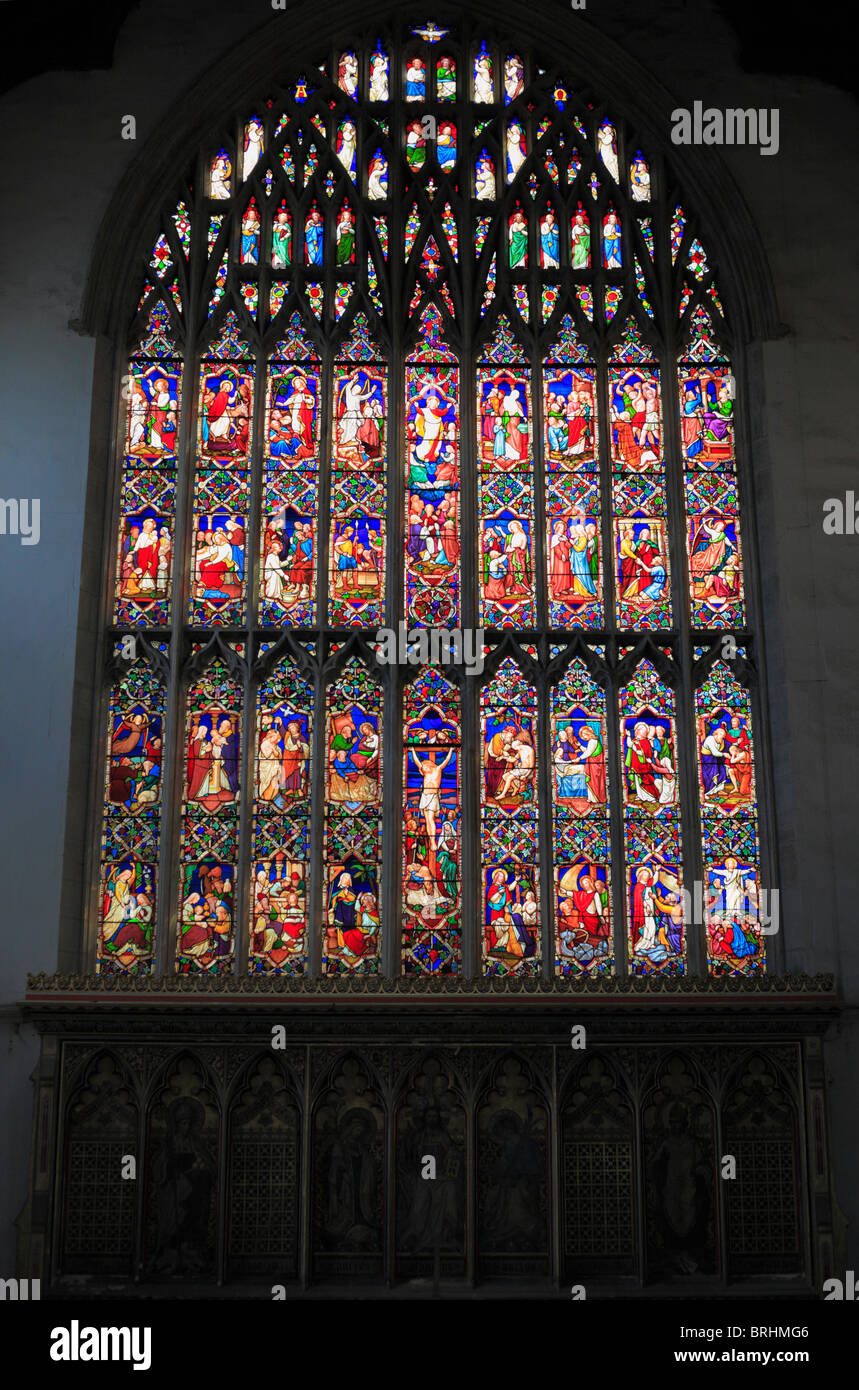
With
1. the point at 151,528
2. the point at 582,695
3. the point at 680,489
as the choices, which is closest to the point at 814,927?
the point at 582,695

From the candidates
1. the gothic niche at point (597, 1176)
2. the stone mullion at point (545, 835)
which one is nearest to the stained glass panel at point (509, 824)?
the stone mullion at point (545, 835)

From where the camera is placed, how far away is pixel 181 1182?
10.1 meters

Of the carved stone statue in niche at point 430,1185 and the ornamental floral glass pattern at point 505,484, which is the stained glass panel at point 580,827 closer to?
the ornamental floral glass pattern at point 505,484

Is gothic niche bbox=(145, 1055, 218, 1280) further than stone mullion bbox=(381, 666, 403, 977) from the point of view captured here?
No

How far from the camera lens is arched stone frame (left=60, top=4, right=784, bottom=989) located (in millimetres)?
11781

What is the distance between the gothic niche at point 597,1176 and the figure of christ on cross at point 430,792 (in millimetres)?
2084

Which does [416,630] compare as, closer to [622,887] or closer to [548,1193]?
[622,887]

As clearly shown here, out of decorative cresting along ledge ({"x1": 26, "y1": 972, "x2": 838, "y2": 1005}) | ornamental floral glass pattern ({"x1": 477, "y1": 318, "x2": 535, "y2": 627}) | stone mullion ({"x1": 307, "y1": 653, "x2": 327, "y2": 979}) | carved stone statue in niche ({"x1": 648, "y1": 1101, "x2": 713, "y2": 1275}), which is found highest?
ornamental floral glass pattern ({"x1": 477, "y1": 318, "x2": 535, "y2": 627})

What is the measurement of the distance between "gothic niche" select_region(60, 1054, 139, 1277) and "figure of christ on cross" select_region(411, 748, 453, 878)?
9.22 feet

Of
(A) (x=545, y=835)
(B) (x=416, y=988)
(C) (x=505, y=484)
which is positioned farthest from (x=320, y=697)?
(B) (x=416, y=988)

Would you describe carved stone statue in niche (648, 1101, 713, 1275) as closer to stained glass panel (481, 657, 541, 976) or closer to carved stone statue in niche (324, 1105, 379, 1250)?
stained glass panel (481, 657, 541, 976)

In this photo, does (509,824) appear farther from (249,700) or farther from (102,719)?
(102,719)

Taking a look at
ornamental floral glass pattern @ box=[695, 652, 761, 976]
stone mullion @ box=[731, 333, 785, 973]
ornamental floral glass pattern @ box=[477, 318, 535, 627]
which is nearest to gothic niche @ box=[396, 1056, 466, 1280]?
ornamental floral glass pattern @ box=[695, 652, 761, 976]

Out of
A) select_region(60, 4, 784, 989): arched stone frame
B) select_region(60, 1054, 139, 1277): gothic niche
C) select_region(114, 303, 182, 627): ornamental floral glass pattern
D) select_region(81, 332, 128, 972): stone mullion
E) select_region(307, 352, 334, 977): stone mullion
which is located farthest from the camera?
select_region(114, 303, 182, 627): ornamental floral glass pattern
